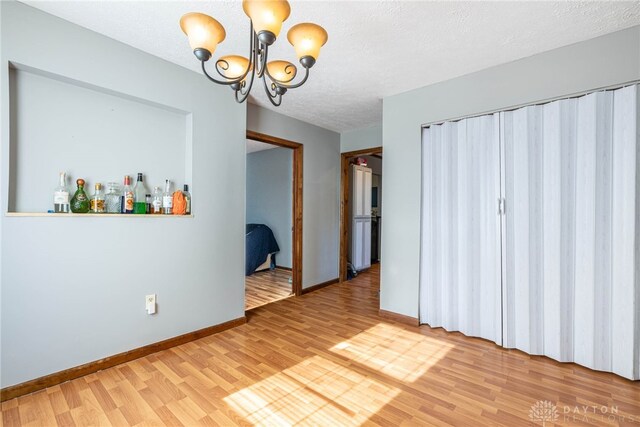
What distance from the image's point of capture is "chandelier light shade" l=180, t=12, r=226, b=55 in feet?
4.11

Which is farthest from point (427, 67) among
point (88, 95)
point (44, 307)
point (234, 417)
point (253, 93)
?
point (44, 307)

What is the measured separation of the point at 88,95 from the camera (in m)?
2.04

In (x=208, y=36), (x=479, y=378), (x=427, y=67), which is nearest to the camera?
(x=208, y=36)

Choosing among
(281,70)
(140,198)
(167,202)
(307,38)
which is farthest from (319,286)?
(307,38)

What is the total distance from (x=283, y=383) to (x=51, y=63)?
8.30ft

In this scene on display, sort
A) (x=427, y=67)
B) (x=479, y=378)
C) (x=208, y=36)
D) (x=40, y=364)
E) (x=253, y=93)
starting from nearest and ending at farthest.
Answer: (x=208, y=36) → (x=40, y=364) → (x=479, y=378) → (x=427, y=67) → (x=253, y=93)

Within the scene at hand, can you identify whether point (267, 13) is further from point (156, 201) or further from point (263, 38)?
point (156, 201)

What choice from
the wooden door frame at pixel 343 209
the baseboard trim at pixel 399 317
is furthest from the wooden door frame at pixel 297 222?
the baseboard trim at pixel 399 317

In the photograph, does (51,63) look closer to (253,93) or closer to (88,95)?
(88,95)

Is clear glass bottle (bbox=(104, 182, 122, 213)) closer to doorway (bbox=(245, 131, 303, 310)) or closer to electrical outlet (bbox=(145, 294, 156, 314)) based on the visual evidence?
electrical outlet (bbox=(145, 294, 156, 314))

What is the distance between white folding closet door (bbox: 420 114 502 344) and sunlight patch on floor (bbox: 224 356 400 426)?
1.19 metres

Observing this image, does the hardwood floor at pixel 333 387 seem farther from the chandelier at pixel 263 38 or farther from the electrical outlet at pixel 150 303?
the chandelier at pixel 263 38

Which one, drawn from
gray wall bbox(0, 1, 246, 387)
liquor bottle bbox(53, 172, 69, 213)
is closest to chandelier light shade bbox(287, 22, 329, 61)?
gray wall bbox(0, 1, 246, 387)

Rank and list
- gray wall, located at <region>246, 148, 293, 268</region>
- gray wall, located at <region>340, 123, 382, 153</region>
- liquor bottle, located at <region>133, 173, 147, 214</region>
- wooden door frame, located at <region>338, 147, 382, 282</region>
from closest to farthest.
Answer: liquor bottle, located at <region>133, 173, 147, 214</region> → gray wall, located at <region>340, 123, 382, 153</region> → wooden door frame, located at <region>338, 147, 382, 282</region> → gray wall, located at <region>246, 148, 293, 268</region>
